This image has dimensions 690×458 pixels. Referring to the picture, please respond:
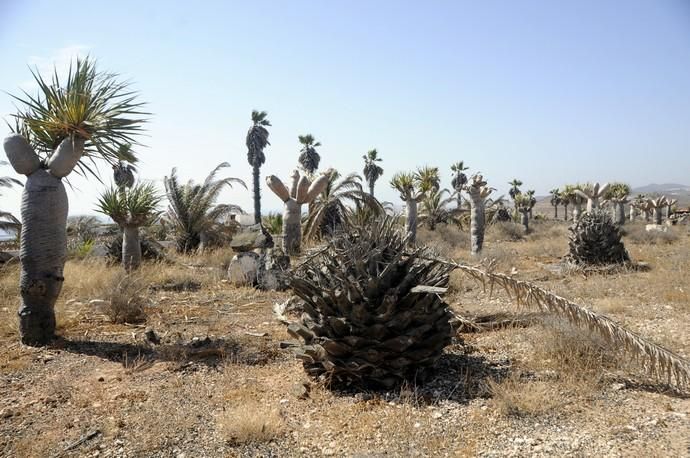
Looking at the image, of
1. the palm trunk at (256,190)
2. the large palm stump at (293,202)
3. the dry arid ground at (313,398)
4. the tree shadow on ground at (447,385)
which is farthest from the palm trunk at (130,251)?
the palm trunk at (256,190)

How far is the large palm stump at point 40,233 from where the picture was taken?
5.36m

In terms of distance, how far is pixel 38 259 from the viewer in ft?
17.7

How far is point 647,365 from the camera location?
12.2 feet

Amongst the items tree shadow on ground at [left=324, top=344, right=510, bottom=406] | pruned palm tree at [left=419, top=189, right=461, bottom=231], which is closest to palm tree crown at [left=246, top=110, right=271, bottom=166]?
pruned palm tree at [left=419, top=189, right=461, bottom=231]

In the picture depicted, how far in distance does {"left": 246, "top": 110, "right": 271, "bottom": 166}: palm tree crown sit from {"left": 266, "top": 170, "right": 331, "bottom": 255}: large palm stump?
31.0 metres

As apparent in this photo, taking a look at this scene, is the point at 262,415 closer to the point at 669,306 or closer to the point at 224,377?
Answer: the point at 224,377

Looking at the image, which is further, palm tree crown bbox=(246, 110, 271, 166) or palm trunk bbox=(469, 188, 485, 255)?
palm tree crown bbox=(246, 110, 271, 166)

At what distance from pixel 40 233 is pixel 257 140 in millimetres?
38559

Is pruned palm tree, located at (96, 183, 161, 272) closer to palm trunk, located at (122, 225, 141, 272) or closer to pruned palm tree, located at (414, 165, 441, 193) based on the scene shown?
palm trunk, located at (122, 225, 141, 272)

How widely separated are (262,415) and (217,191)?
13.9 meters

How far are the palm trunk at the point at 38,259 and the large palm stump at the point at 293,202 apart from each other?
289 inches

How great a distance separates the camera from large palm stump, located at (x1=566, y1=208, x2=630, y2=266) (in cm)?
1098

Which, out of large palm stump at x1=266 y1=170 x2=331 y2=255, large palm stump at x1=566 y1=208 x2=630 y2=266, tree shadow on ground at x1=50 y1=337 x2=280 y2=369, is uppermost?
large palm stump at x1=266 y1=170 x2=331 y2=255

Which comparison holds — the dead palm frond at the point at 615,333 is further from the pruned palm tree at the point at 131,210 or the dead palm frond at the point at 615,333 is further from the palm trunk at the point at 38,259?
the pruned palm tree at the point at 131,210
